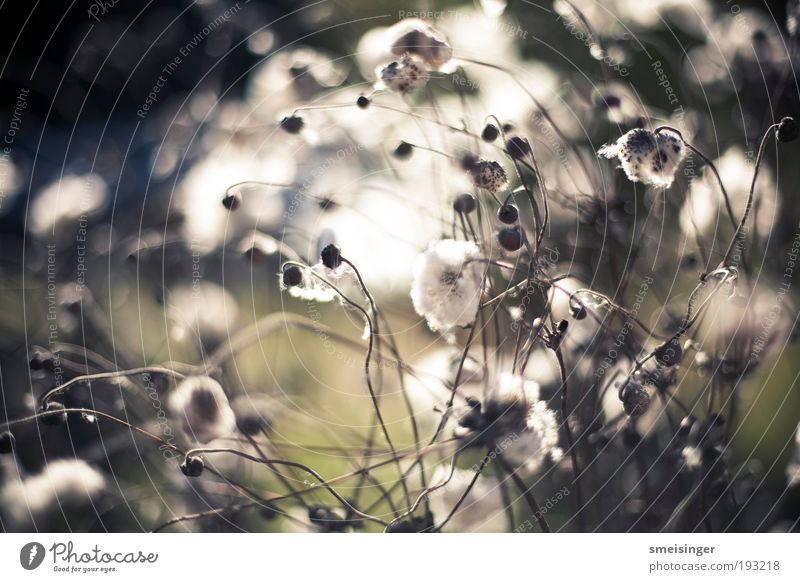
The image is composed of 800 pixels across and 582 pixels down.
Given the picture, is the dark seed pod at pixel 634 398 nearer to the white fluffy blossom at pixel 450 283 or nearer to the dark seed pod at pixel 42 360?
the white fluffy blossom at pixel 450 283

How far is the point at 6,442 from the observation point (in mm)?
450

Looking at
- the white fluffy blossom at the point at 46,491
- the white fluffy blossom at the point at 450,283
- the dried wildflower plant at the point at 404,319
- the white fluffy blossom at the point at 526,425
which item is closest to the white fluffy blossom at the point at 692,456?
the dried wildflower plant at the point at 404,319

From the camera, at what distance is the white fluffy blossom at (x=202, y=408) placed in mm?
437

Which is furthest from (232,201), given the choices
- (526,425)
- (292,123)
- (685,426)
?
(685,426)

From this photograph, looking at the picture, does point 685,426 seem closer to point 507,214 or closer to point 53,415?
point 507,214

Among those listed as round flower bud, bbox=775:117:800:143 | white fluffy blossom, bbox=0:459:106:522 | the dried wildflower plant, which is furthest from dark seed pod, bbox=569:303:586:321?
white fluffy blossom, bbox=0:459:106:522

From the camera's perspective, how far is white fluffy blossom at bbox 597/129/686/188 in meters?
0.41

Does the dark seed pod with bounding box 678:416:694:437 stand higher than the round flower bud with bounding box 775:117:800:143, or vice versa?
the round flower bud with bounding box 775:117:800:143

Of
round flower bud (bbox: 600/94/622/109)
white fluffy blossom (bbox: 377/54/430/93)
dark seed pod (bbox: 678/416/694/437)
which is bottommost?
dark seed pod (bbox: 678/416/694/437)

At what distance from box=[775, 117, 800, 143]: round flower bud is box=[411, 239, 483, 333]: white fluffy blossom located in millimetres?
272

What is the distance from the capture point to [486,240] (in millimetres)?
426

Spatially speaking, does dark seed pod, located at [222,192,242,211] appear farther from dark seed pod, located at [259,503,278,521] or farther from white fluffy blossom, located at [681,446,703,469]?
white fluffy blossom, located at [681,446,703,469]
